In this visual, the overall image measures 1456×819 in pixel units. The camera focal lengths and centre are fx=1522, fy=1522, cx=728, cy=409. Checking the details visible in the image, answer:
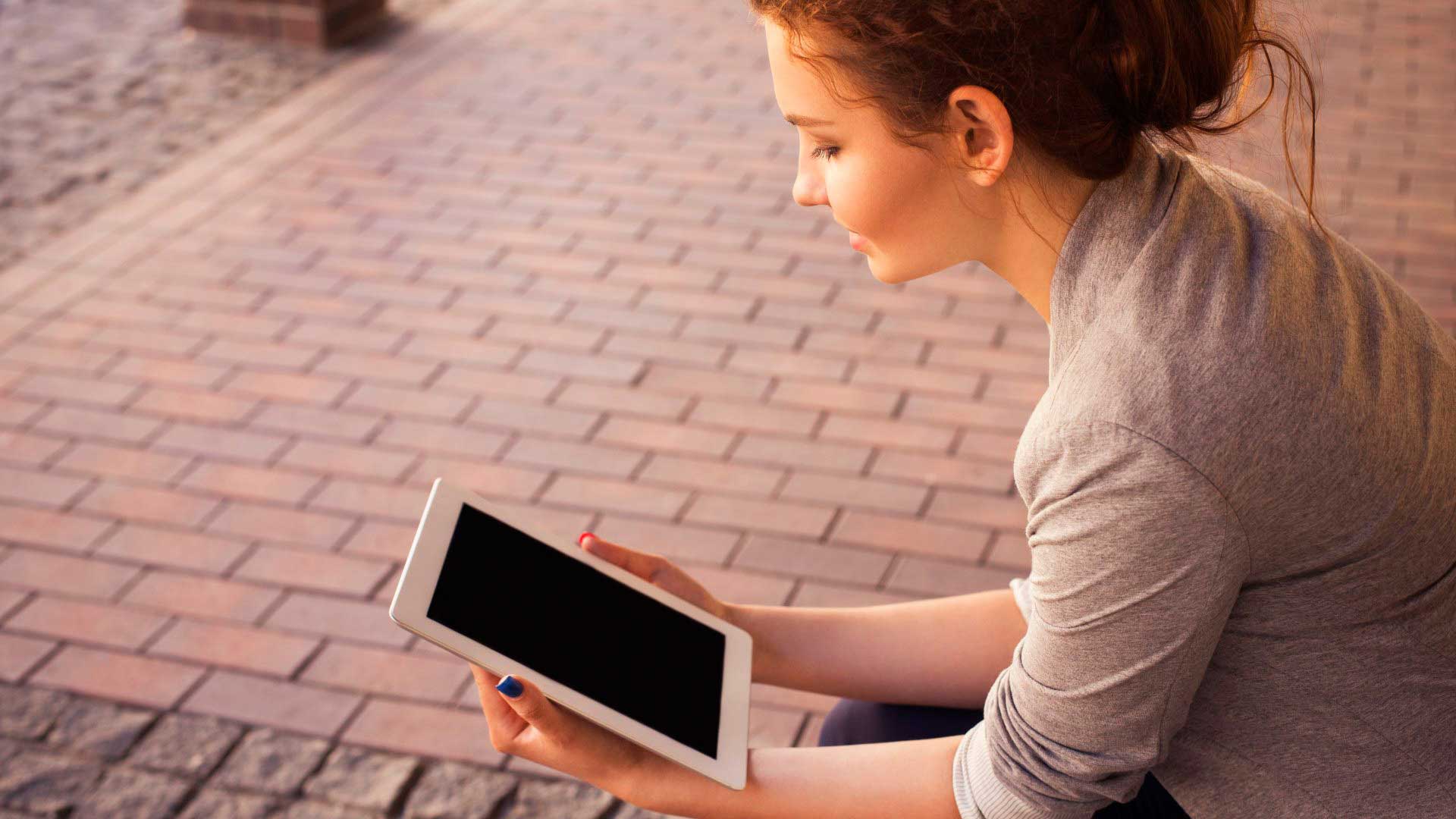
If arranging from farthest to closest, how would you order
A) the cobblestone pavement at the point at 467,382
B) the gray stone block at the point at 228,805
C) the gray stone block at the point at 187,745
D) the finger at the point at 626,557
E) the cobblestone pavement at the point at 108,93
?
the cobblestone pavement at the point at 108,93
the cobblestone pavement at the point at 467,382
the gray stone block at the point at 187,745
the gray stone block at the point at 228,805
the finger at the point at 626,557

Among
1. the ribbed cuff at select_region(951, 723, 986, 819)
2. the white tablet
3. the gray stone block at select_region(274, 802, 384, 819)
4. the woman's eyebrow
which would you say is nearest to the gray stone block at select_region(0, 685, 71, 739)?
the gray stone block at select_region(274, 802, 384, 819)

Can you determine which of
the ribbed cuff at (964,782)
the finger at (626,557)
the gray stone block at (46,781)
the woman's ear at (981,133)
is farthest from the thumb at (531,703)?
the gray stone block at (46,781)

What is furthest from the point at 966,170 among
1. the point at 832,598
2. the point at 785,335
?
the point at 785,335

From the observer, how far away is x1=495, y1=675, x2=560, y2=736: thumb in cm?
145

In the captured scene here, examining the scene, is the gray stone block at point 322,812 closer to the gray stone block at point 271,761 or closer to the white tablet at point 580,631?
the gray stone block at point 271,761

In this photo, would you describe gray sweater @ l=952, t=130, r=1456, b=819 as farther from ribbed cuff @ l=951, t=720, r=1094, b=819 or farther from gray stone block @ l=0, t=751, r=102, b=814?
gray stone block @ l=0, t=751, r=102, b=814

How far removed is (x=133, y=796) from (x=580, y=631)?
1.33m

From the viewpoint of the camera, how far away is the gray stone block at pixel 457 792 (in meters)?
2.53

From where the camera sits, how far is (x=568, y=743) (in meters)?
1.54

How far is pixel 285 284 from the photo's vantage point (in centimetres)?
448

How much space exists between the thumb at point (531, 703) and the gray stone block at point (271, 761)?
1.23 m

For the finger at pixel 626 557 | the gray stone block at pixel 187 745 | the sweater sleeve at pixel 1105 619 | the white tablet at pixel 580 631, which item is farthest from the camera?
the gray stone block at pixel 187 745

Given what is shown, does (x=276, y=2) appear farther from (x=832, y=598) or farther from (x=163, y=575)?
(x=832, y=598)

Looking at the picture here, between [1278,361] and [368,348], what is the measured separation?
10.5 feet
